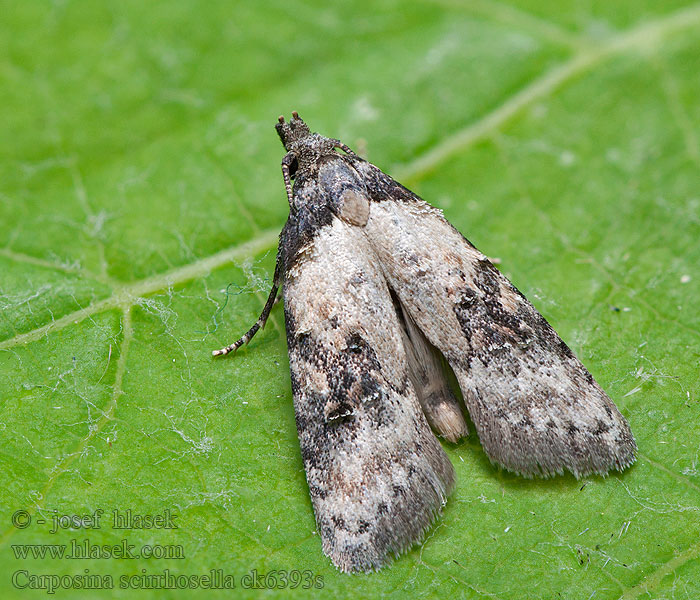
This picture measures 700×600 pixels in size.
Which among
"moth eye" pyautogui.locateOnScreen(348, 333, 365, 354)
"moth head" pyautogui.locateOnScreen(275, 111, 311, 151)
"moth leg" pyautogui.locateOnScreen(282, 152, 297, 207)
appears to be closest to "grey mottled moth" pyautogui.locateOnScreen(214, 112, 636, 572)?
"moth eye" pyautogui.locateOnScreen(348, 333, 365, 354)

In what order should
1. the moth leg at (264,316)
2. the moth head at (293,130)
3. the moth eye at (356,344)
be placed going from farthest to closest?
1. the moth head at (293,130)
2. the moth leg at (264,316)
3. the moth eye at (356,344)

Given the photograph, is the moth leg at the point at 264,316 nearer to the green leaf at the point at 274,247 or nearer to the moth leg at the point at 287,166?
the green leaf at the point at 274,247

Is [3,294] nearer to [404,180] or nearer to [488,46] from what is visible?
[404,180]

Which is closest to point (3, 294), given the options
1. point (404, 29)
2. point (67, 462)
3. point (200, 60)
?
point (67, 462)

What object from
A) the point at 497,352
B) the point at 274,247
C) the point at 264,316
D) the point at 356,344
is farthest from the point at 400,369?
the point at 274,247

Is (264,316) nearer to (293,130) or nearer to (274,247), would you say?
(274,247)

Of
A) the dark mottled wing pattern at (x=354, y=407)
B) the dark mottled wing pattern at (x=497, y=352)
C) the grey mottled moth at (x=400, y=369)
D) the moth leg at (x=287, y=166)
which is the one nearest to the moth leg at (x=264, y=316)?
the grey mottled moth at (x=400, y=369)

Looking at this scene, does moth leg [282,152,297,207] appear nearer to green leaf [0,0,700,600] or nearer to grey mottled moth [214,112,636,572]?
grey mottled moth [214,112,636,572]
